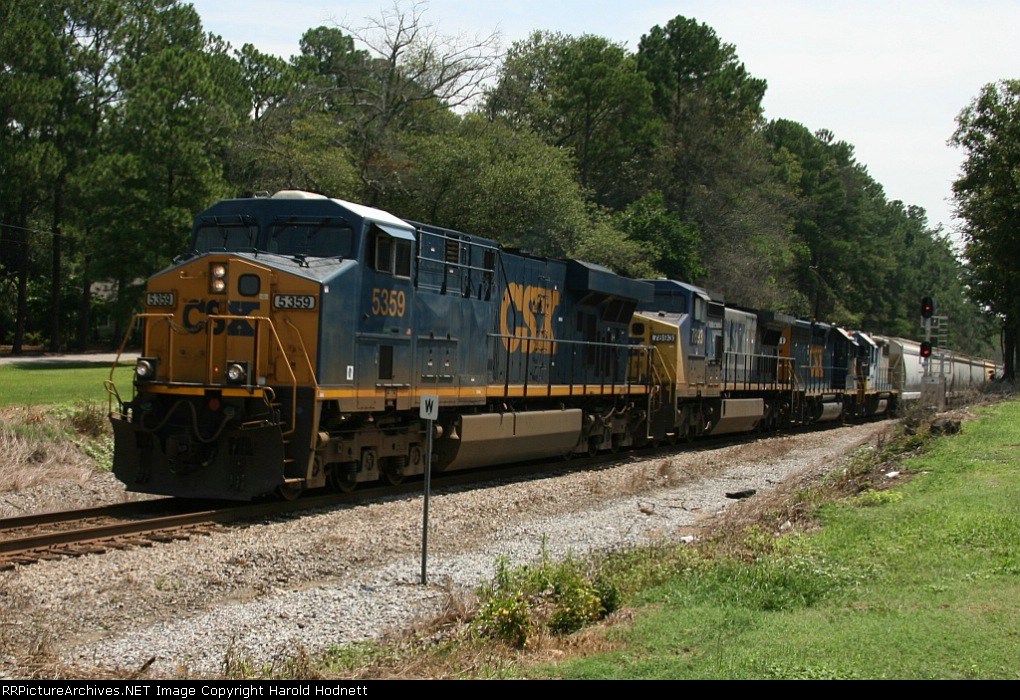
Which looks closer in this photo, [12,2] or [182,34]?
[12,2]

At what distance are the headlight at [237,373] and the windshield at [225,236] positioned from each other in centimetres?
203

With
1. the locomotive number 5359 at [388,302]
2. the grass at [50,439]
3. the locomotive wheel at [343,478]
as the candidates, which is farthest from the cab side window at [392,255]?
the grass at [50,439]

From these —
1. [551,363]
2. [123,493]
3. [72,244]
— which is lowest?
[123,493]

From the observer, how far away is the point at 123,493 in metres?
14.0

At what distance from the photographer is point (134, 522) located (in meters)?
10.1

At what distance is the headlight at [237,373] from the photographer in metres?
11.0

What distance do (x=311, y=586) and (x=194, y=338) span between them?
4.27 meters

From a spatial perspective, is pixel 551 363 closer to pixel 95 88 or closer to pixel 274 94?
pixel 95 88

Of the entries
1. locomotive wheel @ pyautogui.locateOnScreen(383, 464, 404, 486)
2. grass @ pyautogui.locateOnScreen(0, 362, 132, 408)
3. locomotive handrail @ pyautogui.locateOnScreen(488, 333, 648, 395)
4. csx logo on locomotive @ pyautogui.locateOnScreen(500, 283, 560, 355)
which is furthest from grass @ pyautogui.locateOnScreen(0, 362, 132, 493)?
csx logo on locomotive @ pyautogui.locateOnScreen(500, 283, 560, 355)

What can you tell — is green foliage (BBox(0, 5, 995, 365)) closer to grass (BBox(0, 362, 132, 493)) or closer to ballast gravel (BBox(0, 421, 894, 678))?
grass (BBox(0, 362, 132, 493))

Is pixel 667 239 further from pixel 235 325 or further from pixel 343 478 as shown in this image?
pixel 235 325

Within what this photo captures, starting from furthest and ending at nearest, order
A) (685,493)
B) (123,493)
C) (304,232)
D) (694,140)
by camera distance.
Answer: (694,140) < (685,493) < (123,493) < (304,232)
